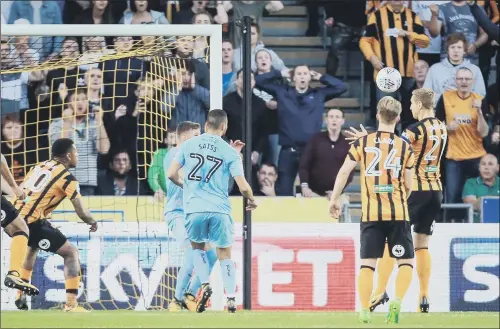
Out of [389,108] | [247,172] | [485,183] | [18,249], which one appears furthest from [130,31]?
[485,183]

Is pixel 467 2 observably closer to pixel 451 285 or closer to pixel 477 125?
pixel 477 125

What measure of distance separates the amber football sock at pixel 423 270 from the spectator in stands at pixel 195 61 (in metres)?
4.32

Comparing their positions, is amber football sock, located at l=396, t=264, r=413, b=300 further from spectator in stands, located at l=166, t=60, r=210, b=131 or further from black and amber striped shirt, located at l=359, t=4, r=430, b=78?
black and amber striped shirt, located at l=359, t=4, r=430, b=78

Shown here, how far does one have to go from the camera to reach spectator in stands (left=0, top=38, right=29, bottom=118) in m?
16.0

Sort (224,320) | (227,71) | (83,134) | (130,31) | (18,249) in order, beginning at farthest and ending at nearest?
(227,71)
(83,134)
(130,31)
(18,249)
(224,320)

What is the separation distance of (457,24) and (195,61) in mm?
3784

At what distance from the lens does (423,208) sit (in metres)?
12.5

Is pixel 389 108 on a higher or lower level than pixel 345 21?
lower

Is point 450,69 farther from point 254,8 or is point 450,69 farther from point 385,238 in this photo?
point 385,238

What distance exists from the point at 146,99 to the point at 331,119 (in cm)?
221

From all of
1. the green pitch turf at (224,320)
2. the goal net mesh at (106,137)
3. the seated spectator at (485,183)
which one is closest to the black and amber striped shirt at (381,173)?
the green pitch turf at (224,320)

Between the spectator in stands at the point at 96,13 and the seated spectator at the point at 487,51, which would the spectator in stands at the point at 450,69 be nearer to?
the seated spectator at the point at 487,51

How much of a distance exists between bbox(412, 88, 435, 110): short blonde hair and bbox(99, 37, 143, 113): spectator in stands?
4950 mm

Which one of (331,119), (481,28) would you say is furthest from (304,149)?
(481,28)
